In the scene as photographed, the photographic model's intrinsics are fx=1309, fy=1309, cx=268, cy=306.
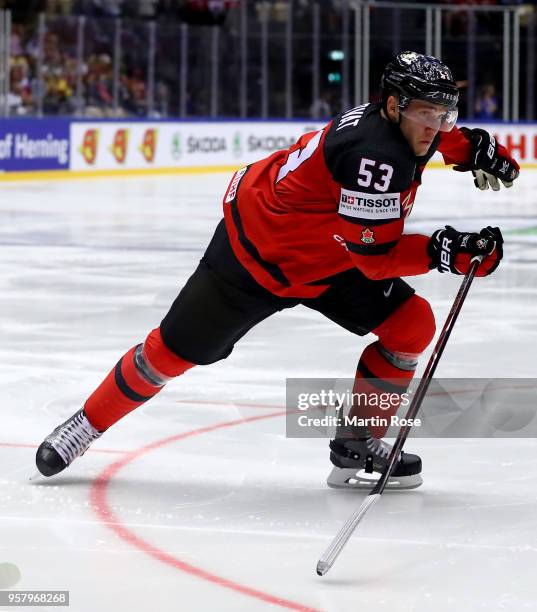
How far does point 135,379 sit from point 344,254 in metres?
0.67

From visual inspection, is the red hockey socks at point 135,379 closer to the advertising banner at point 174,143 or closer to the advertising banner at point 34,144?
the advertising banner at point 34,144

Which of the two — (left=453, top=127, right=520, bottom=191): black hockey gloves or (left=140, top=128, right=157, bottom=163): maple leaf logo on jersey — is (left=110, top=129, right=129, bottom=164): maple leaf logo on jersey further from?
(left=453, top=127, right=520, bottom=191): black hockey gloves

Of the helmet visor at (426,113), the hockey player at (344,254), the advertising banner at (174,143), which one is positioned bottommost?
the advertising banner at (174,143)

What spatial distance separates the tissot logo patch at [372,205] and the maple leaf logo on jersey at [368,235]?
4cm

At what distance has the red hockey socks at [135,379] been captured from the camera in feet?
11.5

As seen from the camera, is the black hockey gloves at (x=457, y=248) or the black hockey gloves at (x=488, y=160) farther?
the black hockey gloves at (x=488, y=160)

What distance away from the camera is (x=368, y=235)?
316 cm

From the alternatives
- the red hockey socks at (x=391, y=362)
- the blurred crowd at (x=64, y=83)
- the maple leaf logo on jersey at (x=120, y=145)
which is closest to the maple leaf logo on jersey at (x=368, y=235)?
the red hockey socks at (x=391, y=362)

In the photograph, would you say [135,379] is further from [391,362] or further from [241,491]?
[391,362]

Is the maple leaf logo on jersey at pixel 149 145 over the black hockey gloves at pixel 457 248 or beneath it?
beneath

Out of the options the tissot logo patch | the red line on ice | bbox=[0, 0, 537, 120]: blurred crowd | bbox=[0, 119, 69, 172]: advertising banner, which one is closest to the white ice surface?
the red line on ice

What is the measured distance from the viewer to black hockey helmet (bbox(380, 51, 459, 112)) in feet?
10.4

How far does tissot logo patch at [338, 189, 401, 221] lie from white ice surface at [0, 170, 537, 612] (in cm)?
75

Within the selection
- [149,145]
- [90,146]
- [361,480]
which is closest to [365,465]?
[361,480]
